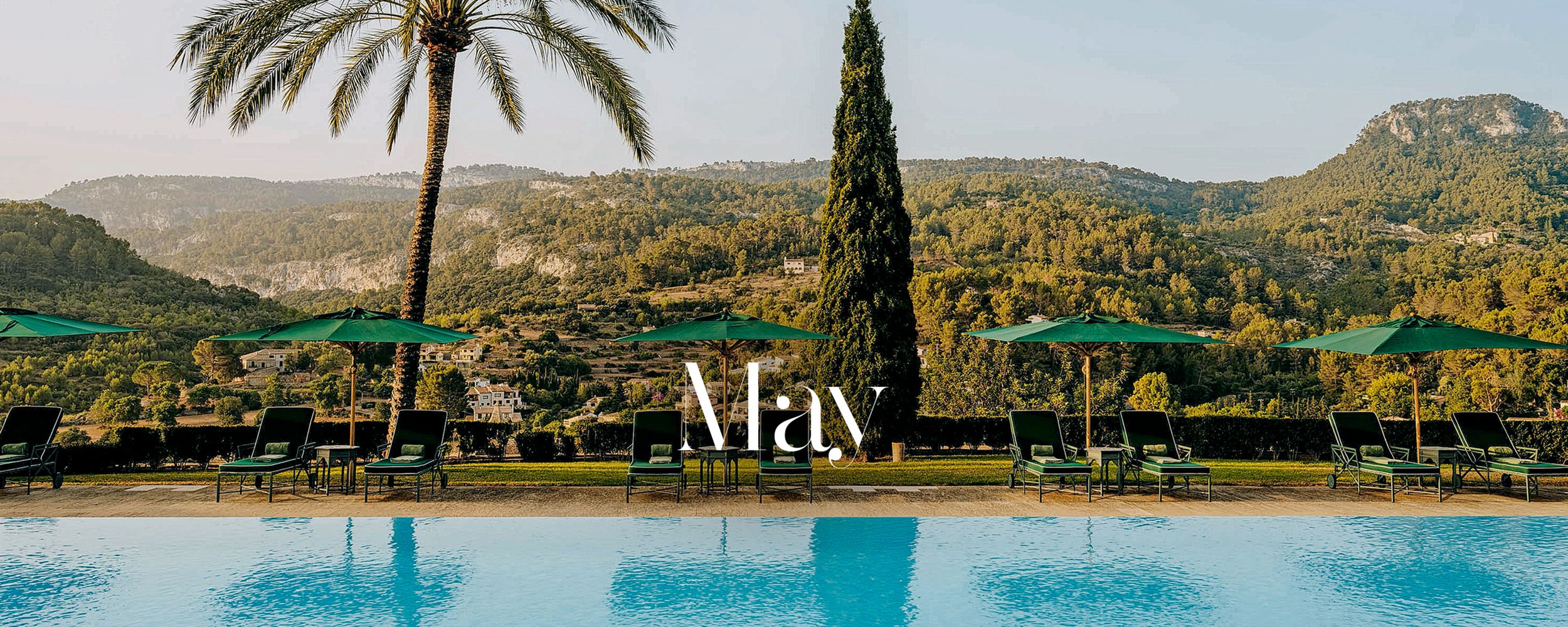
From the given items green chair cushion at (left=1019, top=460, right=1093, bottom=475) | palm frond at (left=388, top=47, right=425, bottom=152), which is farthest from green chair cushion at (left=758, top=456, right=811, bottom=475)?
palm frond at (left=388, top=47, right=425, bottom=152)

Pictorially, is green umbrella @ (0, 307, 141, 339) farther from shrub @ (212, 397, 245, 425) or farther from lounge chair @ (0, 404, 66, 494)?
shrub @ (212, 397, 245, 425)

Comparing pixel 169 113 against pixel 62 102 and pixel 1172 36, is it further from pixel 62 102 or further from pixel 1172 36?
pixel 1172 36

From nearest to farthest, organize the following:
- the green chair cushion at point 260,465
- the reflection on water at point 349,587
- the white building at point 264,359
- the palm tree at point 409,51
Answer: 1. the reflection on water at point 349,587
2. the green chair cushion at point 260,465
3. the palm tree at point 409,51
4. the white building at point 264,359

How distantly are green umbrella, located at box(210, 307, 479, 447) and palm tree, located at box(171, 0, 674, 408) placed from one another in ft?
7.77

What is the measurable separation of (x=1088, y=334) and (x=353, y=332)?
7756mm

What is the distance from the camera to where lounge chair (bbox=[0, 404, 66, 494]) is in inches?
402

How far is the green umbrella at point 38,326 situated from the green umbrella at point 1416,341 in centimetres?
1290

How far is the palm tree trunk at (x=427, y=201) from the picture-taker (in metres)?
12.9

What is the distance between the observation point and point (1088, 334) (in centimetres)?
1025

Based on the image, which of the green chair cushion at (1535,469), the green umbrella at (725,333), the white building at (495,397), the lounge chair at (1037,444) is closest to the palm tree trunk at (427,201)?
the green umbrella at (725,333)

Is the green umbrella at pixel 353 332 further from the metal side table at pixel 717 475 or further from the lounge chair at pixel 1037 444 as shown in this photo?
the lounge chair at pixel 1037 444

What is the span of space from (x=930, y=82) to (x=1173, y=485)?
44.4ft

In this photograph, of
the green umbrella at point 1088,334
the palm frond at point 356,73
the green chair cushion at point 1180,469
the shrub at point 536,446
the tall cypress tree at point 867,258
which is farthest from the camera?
the tall cypress tree at point 867,258

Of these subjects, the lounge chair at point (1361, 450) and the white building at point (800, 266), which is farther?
the white building at point (800, 266)
